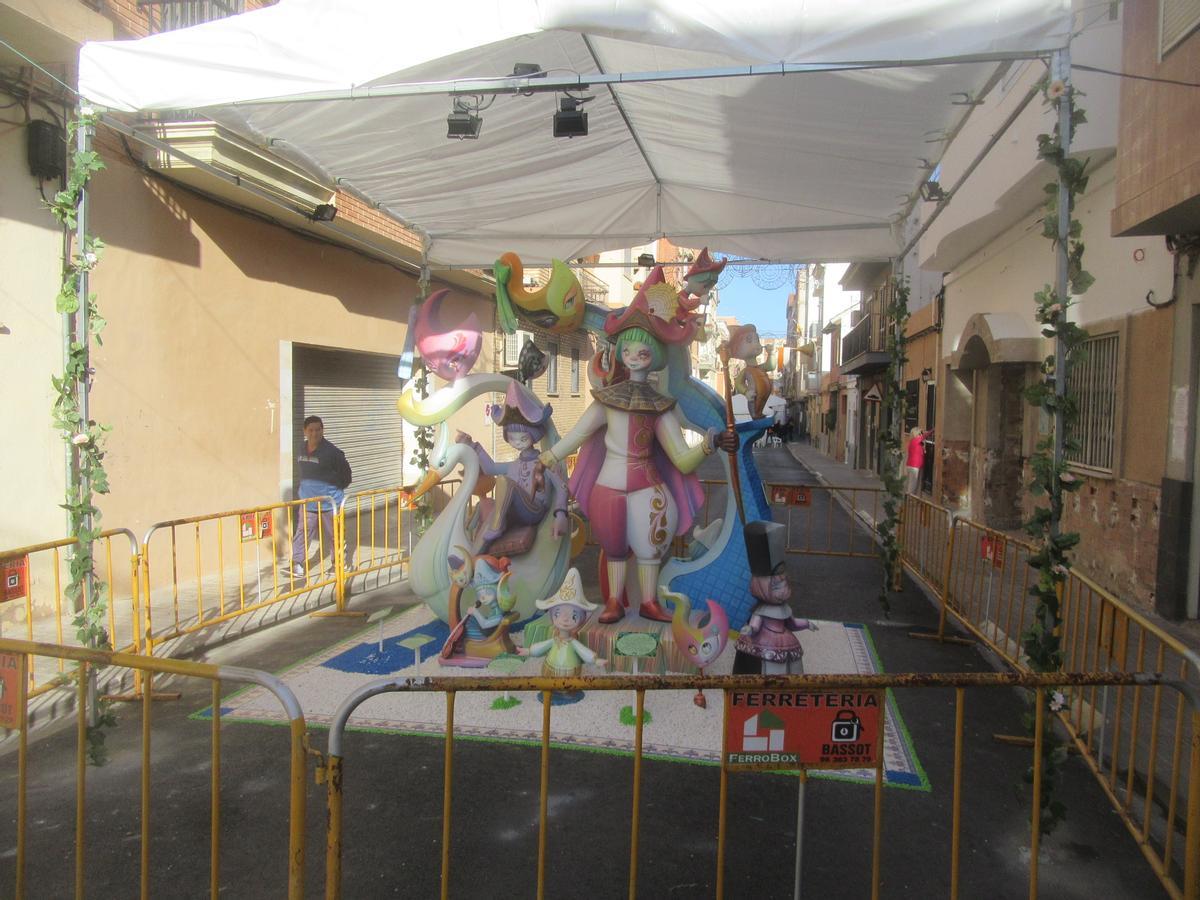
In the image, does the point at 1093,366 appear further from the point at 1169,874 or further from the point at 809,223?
the point at 1169,874

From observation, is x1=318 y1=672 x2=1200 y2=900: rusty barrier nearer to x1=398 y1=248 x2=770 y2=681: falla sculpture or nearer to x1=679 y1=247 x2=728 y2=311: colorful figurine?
x1=398 y1=248 x2=770 y2=681: falla sculpture

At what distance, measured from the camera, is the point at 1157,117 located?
6184 mm

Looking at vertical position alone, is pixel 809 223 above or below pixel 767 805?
above

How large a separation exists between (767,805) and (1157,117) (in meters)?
6.29

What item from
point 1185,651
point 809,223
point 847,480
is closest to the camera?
point 1185,651

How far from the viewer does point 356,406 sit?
1177 centimetres

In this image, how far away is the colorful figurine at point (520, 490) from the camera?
5562mm

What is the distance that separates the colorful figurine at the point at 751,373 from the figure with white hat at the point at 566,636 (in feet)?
6.24

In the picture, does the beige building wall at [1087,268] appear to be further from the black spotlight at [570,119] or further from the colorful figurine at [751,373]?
the black spotlight at [570,119]

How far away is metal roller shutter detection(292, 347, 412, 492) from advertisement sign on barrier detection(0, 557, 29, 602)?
218 inches

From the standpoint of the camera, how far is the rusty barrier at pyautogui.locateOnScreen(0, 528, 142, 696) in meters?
4.24

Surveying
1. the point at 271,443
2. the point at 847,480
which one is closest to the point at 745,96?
the point at 271,443

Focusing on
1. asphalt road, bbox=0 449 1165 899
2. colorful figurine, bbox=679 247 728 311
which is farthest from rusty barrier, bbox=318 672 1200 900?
colorful figurine, bbox=679 247 728 311

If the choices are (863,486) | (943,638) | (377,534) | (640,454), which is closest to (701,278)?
(640,454)
